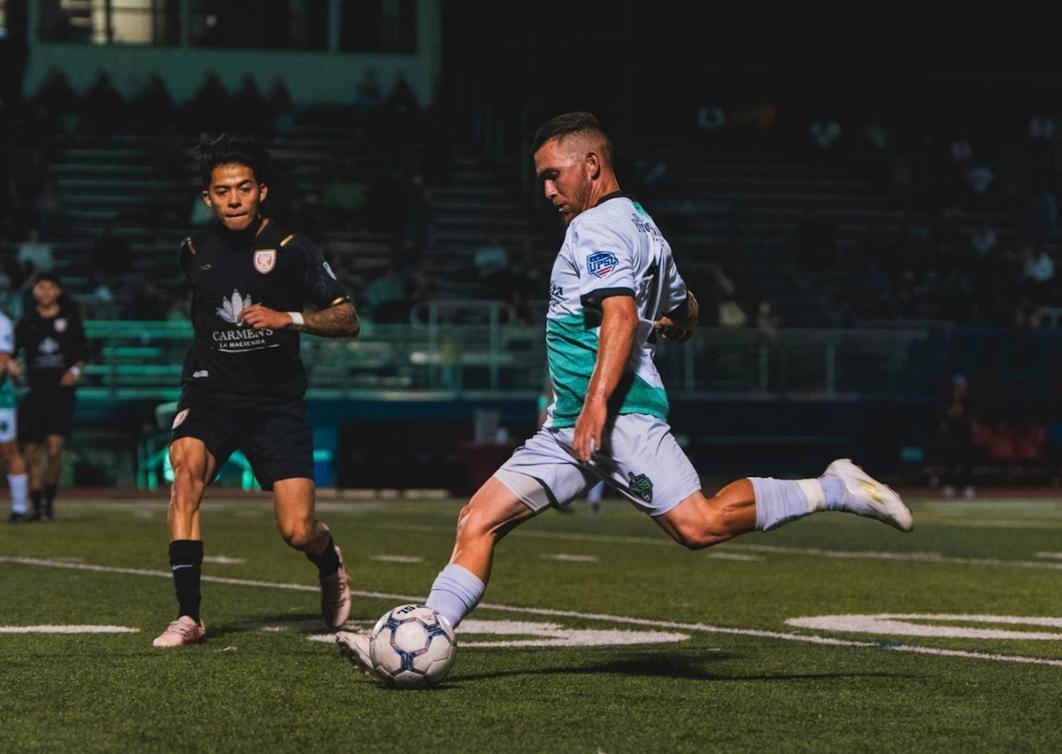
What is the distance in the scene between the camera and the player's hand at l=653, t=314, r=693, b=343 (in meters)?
7.83

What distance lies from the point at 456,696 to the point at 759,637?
2.54m

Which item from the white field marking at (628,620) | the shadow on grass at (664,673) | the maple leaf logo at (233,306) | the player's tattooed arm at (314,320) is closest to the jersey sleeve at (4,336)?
the white field marking at (628,620)

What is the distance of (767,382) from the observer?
28078 mm

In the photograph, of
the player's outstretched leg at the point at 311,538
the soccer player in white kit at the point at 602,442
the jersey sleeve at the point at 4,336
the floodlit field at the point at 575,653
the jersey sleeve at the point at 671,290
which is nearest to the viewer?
the floodlit field at the point at 575,653

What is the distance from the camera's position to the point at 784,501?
24.5 ft

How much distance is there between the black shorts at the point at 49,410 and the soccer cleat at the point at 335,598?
385 inches

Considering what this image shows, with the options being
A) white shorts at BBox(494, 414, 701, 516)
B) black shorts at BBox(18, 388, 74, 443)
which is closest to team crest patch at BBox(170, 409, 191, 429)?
white shorts at BBox(494, 414, 701, 516)

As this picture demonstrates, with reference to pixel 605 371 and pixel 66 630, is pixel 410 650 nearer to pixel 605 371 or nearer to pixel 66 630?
pixel 605 371

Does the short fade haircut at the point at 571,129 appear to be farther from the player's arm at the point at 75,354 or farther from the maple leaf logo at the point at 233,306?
the player's arm at the point at 75,354

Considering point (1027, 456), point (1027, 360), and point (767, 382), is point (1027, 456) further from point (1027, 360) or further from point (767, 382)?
point (767, 382)

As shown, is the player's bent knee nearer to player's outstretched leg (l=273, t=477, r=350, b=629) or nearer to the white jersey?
the white jersey

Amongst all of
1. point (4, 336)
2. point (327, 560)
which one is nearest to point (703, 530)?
point (327, 560)

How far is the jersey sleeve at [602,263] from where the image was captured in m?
7.20

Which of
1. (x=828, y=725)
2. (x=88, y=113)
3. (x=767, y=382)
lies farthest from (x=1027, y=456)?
(x=828, y=725)
